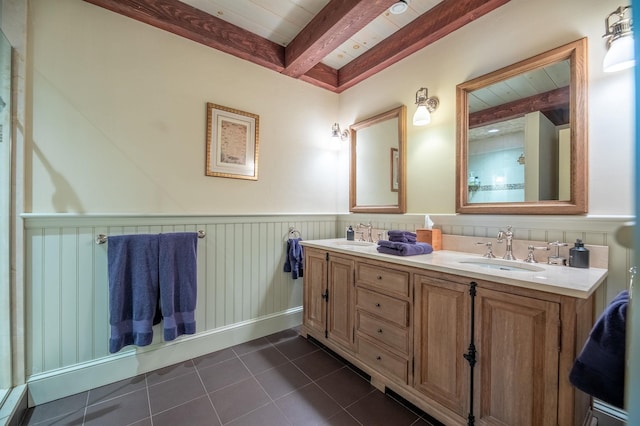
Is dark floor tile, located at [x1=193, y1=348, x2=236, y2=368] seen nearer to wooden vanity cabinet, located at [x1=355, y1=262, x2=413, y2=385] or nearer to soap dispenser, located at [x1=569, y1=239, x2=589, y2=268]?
wooden vanity cabinet, located at [x1=355, y1=262, x2=413, y2=385]

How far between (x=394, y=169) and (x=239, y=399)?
2.01 m

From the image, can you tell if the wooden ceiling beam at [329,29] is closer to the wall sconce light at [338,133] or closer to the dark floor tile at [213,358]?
the wall sconce light at [338,133]

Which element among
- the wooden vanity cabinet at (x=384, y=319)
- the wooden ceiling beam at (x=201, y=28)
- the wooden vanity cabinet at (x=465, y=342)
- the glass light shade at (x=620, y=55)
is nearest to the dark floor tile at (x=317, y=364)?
the wooden vanity cabinet at (x=465, y=342)

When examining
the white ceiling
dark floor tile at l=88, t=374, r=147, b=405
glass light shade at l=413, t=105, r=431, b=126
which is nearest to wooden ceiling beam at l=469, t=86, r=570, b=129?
glass light shade at l=413, t=105, r=431, b=126

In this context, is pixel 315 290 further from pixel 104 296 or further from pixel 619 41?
pixel 619 41

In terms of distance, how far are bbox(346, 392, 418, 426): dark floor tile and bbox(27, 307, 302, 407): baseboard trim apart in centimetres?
112

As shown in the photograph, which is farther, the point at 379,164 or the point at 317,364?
the point at 379,164

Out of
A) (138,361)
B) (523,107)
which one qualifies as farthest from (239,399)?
(523,107)

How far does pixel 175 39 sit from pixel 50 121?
982mm

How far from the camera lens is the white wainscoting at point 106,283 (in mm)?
1553

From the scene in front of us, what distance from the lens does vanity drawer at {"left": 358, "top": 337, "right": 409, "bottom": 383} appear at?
1582 mm

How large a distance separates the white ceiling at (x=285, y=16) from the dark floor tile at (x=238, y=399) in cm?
256

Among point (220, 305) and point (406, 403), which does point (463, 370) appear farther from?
point (220, 305)

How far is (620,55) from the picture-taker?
1239 millimetres
